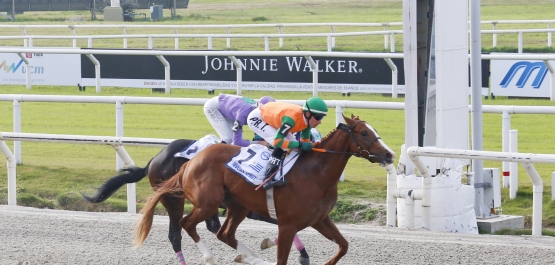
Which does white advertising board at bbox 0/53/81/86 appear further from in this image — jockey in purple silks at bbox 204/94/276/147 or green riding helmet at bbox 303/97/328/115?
green riding helmet at bbox 303/97/328/115

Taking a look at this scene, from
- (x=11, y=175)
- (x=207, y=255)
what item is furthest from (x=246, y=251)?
(x=11, y=175)

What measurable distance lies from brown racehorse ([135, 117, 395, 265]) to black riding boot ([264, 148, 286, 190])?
44 millimetres

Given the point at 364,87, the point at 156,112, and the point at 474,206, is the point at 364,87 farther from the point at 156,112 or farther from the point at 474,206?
the point at 474,206

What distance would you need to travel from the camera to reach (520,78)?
1116cm

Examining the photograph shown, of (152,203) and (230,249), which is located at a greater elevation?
(152,203)

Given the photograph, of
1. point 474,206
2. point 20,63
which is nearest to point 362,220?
point 474,206

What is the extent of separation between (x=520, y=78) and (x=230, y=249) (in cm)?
599

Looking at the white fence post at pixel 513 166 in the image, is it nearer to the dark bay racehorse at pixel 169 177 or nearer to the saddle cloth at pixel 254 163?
the dark bay racehorse at pixel 169 177

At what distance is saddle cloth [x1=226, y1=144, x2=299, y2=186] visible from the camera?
5.44m

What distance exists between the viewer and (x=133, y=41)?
22.0 meters

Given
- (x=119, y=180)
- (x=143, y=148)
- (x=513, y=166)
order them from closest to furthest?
(x=119, y=180) → (x=513, y=166) → (x=143, y=148)

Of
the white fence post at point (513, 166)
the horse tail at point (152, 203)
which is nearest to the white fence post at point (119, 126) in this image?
the horse tail at point (152, 203)

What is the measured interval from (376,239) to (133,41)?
16.2 meters

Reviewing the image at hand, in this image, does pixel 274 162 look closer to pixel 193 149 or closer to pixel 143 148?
pixel 193 149
